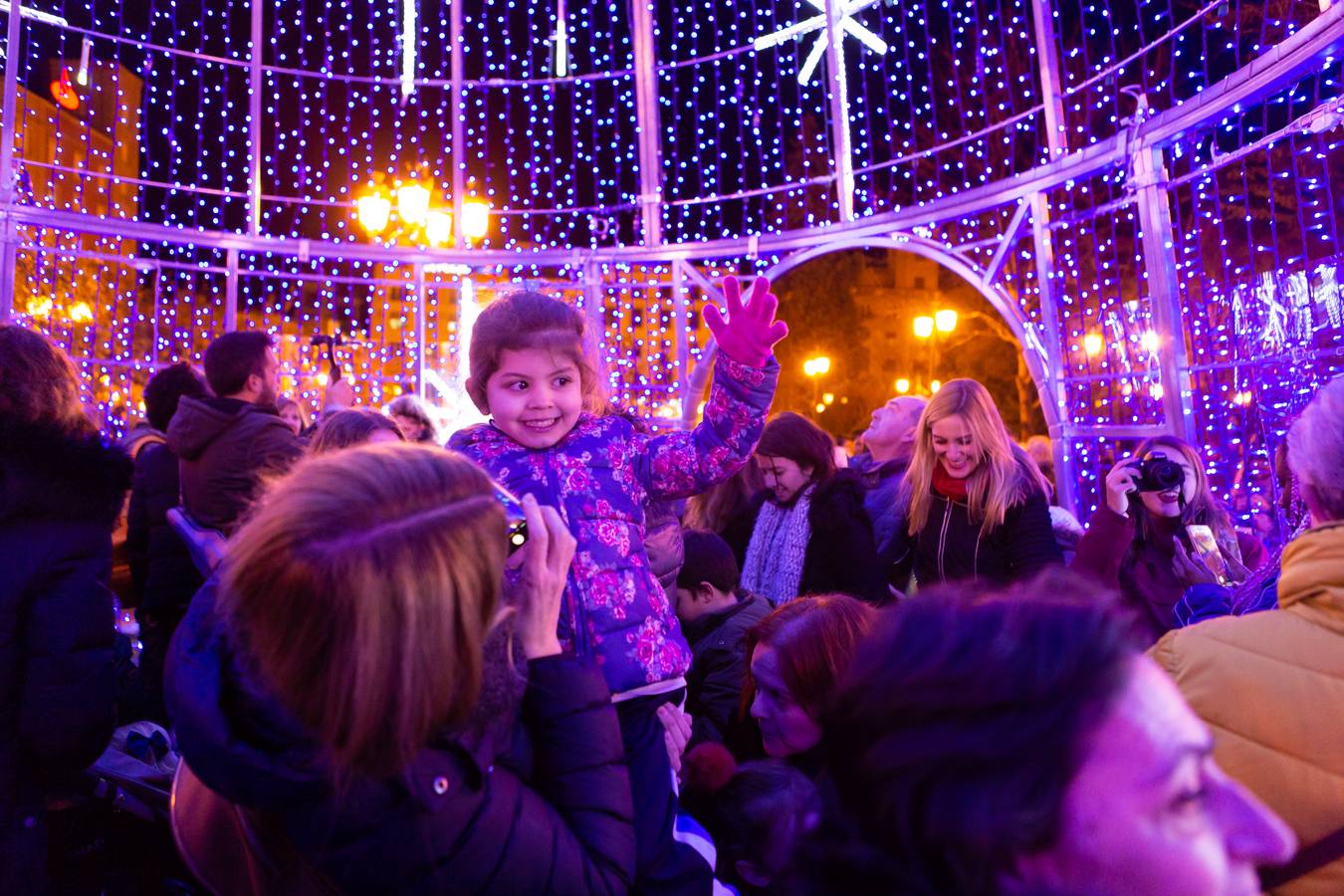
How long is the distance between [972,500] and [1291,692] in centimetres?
195

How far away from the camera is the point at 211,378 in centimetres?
366

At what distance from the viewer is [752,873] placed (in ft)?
6.77

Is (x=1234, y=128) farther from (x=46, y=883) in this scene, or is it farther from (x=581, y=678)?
(x=46, y=883)

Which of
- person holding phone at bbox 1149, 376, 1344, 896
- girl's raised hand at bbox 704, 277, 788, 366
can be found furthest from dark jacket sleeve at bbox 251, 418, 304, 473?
person holding phone at bbox 1149, 376, 1344, 896

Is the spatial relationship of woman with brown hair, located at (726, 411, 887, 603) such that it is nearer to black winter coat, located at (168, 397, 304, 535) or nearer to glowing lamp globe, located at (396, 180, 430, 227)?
black winter coat, located at (168, 397, 304, 535)

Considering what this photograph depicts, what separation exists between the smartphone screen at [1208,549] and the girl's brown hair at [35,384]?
3.20 meters

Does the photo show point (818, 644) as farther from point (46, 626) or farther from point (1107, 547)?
point (46, 626)

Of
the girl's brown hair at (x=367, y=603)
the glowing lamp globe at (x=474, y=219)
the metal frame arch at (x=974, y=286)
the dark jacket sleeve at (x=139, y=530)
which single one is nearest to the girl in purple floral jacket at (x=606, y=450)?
the girl's brown hair at (x=367, y=603)

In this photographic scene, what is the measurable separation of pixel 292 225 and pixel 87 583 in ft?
26.7

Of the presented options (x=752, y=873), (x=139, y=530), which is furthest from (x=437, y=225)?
(x=752, y=873)

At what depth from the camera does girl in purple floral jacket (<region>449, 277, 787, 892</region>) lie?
→ 1.95 m

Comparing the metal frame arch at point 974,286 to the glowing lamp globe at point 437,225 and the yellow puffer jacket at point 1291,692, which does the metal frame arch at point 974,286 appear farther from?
the yellow puffer jacket at point 1291,692

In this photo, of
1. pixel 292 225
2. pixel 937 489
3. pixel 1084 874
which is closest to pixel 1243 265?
pixel 937 489

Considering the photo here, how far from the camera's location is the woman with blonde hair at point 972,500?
336 cm
